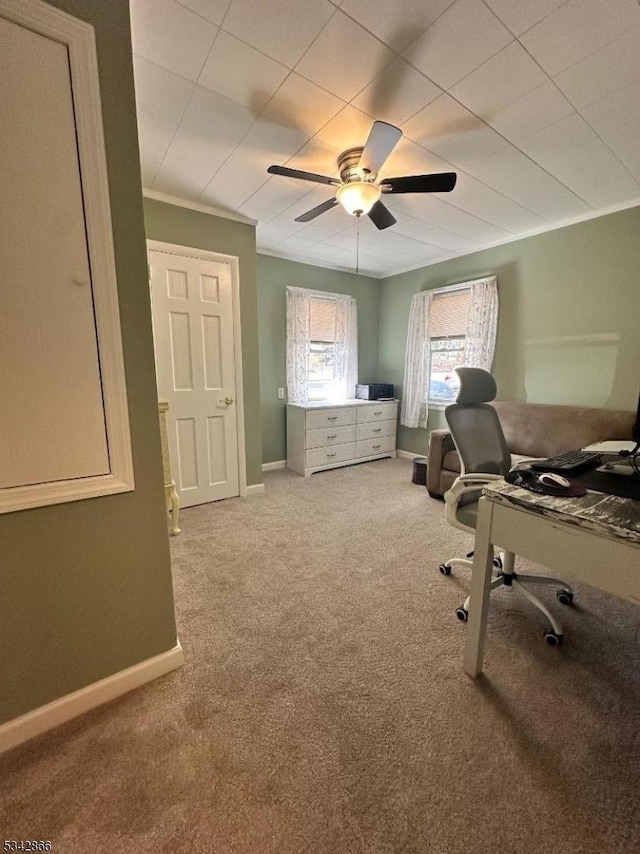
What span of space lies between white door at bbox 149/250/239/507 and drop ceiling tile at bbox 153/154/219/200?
46 centimetres

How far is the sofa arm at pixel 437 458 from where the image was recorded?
3.17 meters

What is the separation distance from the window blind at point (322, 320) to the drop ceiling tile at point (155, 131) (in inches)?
94.0

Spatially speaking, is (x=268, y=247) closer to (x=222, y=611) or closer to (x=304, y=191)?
(x=304, y=191)

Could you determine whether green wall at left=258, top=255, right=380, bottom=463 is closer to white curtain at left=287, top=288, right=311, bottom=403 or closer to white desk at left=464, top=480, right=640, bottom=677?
white curtain at left=287, top=288, right=311, bottom=403

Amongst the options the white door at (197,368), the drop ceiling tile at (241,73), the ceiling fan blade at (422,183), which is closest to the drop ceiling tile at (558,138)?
the ceiling fan blade at (422,183)

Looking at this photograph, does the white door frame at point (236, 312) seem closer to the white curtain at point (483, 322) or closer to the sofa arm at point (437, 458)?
the sofa arm at point (437, 458)

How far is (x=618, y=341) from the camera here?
9.28 feet

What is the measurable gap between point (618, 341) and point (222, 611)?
3.71m

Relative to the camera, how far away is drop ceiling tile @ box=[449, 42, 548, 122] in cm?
142

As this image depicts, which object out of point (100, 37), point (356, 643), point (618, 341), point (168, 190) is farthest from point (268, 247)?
point (356, 643)

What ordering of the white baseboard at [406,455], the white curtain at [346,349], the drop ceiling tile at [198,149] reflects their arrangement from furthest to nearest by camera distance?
the white baseboard at [406,455]
the white curtain at [346,349]
the drop ceiling tile at [198,149]

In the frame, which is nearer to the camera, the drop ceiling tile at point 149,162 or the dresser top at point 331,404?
the drop ceiling tile at point 149,162

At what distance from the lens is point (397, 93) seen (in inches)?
62.6

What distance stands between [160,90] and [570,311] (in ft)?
11.5
